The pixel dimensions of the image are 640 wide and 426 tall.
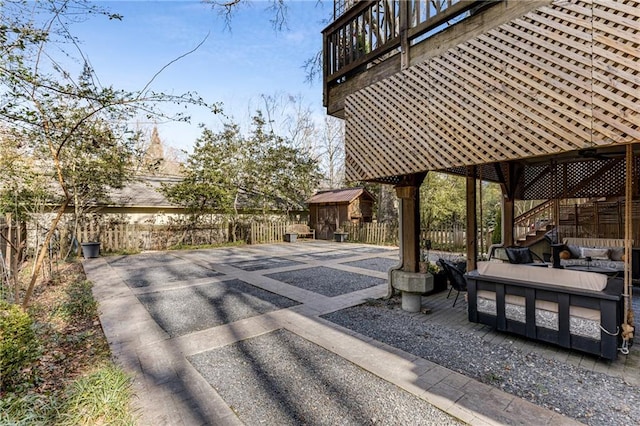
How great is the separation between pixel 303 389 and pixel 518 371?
6.88 ft

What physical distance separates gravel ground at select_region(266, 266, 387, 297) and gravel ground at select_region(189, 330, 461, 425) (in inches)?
98.6

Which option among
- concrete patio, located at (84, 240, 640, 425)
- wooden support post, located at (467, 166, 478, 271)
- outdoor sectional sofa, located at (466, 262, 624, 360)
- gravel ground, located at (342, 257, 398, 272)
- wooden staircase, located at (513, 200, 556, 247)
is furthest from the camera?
wooden staircase, located at (513, 200, 556, 247)

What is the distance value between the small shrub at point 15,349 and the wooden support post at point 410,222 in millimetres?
4517

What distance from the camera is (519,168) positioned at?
7723mm

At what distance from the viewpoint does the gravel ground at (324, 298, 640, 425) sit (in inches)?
89.6

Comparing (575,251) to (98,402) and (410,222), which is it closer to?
(410,222)

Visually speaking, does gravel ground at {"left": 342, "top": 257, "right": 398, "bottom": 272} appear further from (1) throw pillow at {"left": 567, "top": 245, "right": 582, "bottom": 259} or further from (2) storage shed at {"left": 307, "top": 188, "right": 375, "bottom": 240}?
(2) storage shed at {"left": 307, "top": 188, "right": 375, "bottom": 240}

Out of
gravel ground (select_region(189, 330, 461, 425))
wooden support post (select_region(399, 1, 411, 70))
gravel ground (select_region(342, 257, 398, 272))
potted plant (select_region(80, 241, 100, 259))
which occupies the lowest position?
gravel ground (select_region(342, 257, 398, 272))

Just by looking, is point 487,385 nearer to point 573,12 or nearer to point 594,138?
point 594,138

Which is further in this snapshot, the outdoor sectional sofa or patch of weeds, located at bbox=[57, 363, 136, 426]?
the outdoor sectional sofa

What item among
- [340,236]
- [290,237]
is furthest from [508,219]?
[290,237]

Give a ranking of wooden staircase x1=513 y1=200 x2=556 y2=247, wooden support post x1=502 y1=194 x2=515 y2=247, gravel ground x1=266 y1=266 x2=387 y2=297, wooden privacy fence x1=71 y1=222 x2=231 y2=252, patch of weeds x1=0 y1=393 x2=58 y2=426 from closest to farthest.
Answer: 1. patch of weeds x1=0 y1=393 x2=58 y2=426
2. gravel ground x1=266 y1=266 x2=387 y2=297
3. wooden support post x1=502 y1=194 x2=515 y2=247
4. wooden staircase x1=513 y1=200 x2=556 y2=247
5. wooden privacy fence x1=71 y1=222 x2=231 y2=252

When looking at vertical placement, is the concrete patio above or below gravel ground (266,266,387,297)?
above

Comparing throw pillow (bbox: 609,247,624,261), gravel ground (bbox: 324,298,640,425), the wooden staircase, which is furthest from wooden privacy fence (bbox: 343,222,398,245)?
gravel ground (bbox: 324,298,640,425)
